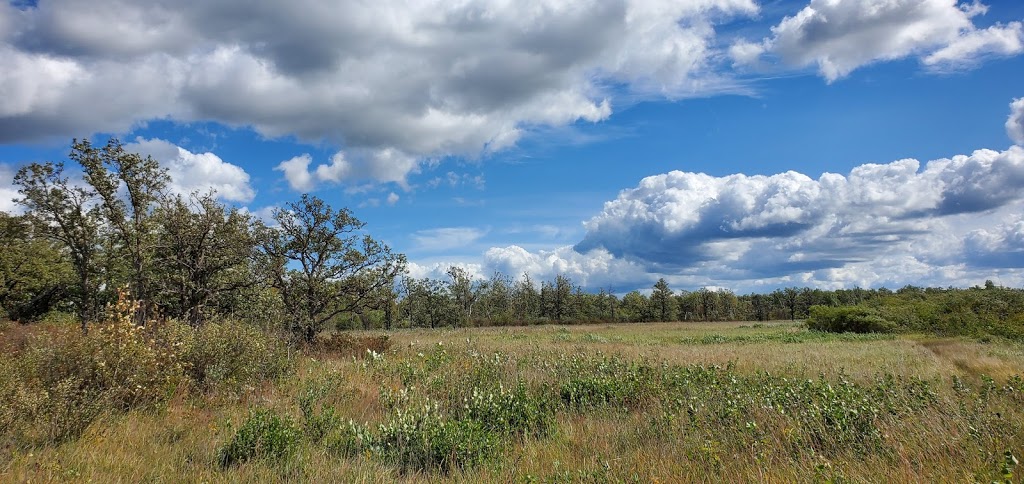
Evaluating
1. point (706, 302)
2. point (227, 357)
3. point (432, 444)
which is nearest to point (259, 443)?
point (432, 444)

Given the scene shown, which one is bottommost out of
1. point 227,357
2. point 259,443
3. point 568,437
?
point 568,437

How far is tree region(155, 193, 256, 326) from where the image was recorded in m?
20.0

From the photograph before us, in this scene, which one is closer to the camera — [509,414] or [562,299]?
[509,414]

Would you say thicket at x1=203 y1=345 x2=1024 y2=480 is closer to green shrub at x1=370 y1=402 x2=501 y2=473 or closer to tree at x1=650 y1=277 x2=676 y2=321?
green shrub at x1=370 y1=402 x2=501 y2=473

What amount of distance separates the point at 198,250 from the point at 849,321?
154 ft

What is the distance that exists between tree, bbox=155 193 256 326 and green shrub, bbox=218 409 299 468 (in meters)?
14.4

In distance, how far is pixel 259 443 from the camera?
23.1 ft

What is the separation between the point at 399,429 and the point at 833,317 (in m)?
45.2

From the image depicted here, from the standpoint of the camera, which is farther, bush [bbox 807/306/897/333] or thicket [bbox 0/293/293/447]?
bush [bbox 807/306/897/333]

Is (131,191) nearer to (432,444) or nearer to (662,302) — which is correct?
(432,444)

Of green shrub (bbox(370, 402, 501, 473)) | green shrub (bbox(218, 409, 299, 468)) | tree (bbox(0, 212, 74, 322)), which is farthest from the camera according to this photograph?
tree (bbox(0, 212, 74, 322))

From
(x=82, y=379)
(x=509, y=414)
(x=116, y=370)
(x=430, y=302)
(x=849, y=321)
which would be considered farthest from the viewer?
(x=430, y=302)

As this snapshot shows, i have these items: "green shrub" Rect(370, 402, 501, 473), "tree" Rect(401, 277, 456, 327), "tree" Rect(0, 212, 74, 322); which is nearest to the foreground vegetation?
"green shrub" Rect(370, 402, 501, 473)

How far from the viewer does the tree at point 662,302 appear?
10375 centimetres
